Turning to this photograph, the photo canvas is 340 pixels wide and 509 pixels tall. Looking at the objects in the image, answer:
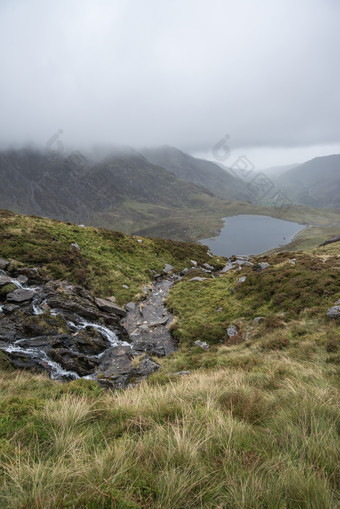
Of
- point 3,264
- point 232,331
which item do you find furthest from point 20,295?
point 232,331

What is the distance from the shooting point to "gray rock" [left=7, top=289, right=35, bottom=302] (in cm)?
1331

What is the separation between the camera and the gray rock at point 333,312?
1091 cm

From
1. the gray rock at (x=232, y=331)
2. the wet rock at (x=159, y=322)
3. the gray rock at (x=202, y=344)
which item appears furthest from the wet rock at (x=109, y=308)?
the gray rock at (x=232, y=331)

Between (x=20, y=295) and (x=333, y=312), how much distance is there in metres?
16.4

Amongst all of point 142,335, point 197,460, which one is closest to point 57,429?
point 197,460

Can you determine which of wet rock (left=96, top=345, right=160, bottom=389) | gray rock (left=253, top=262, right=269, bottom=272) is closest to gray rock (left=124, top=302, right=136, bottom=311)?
wet rock (left=96, top=345, right=160, bottom=389)

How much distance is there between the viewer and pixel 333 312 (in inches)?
436

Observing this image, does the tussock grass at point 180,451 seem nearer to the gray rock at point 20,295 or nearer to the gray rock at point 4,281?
the gray rock at point 20,295

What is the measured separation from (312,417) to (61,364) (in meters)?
10.4

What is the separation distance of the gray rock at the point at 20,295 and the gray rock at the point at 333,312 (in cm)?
1580

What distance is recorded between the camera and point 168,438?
3.36 m

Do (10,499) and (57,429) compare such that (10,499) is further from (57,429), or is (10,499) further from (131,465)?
(57,429)

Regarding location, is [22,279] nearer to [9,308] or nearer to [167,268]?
[9,308]

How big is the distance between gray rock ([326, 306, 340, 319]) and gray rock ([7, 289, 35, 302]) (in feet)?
51.9
